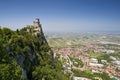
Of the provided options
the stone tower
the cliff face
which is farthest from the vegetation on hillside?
the stone tower

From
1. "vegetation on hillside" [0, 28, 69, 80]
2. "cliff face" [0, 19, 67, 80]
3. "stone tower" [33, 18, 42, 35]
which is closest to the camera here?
"vegetation on hillside" [0, 28, 69, 80]

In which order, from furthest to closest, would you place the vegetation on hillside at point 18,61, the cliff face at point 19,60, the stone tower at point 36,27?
1. the stone tower at point 36,27
2. the cliff face at point 19,60
3. the vegetation on hillside at point 18,61

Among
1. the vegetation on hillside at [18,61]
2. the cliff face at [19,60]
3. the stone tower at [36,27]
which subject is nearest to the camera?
the vegetation on hillside at [18,61]

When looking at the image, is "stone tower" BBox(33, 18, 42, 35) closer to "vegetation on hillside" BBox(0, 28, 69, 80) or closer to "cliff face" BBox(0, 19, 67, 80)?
"cliff face" BBox(0, 19, 67, 80)

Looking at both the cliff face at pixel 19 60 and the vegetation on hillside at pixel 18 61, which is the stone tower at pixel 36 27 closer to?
the cliff face at pixel 19 60

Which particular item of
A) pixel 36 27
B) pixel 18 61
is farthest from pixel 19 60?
pixel 36 27

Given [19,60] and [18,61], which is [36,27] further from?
[18,61]

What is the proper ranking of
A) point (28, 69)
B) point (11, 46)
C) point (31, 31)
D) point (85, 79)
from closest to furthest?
point (11, 46) < point (28, 69) < point (31, 31) < point (85, 79)

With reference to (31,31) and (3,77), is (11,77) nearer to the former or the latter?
(3,77)

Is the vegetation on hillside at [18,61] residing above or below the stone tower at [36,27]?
below

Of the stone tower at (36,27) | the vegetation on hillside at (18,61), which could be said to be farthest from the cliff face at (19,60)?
the stone tower at (36,27)

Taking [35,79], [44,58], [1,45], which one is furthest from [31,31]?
[1,45]
